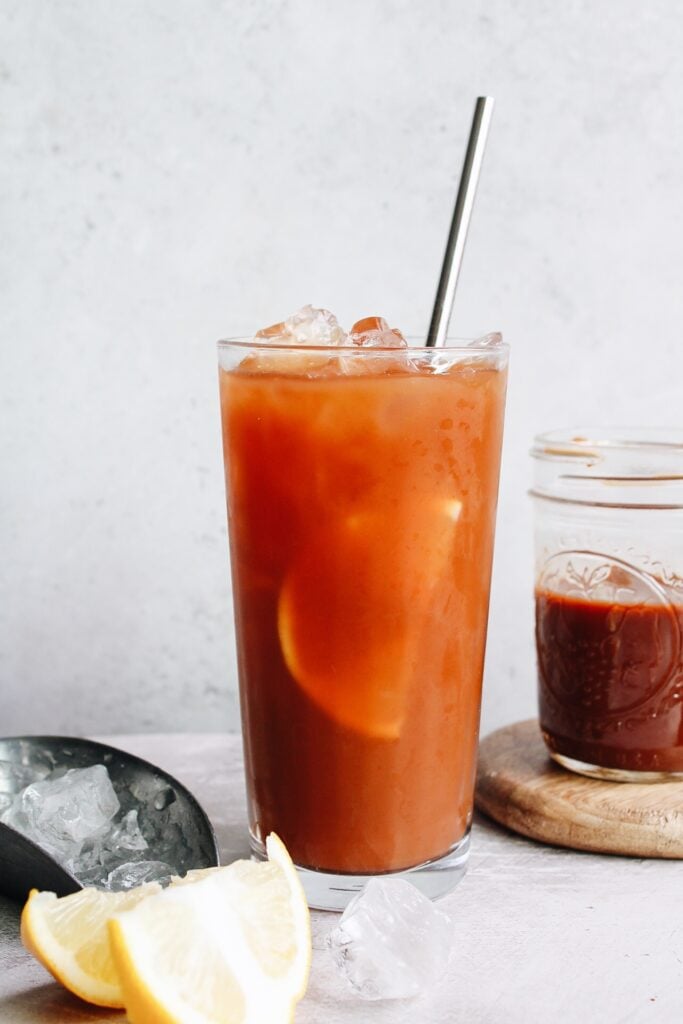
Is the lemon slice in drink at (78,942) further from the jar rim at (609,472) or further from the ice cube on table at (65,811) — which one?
the jar rim at (609,472)

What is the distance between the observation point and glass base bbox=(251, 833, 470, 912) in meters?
1.07

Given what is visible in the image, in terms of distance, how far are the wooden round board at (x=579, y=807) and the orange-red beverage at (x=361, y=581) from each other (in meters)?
0.15

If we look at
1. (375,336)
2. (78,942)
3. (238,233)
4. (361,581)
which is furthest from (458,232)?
(78,942)

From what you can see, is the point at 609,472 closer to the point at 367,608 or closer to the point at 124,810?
the point at 367,608

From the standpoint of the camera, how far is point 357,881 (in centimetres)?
107

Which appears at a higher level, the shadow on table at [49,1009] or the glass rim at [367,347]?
the glass rim at [367,347]

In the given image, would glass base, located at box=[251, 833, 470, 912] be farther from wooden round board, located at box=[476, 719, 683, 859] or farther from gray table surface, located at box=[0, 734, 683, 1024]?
wooden round board, located at box=[476, 719, 683, 859]

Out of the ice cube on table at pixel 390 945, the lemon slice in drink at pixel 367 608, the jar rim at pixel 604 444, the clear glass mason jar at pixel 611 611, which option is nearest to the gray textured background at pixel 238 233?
the jar rim at pixel 604 444

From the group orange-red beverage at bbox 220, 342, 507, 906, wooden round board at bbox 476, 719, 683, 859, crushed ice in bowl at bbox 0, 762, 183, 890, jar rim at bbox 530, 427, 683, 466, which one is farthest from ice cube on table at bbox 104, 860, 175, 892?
jar rim at bbox 530, 427, 683, 466

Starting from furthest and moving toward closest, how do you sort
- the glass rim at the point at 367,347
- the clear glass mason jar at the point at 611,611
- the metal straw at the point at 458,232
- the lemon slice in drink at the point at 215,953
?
the clear glass mason jar at the point at 611,611 → the metal straw at the point at 458,232 → the glass rim at the point at 367,347 → the lemon slice in drink at the point at 215,953

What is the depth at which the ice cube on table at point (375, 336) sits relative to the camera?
1021 mm

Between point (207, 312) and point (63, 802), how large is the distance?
74 cm

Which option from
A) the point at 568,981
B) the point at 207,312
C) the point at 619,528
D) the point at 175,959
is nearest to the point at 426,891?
the point at 568,981

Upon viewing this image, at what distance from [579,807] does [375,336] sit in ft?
1.79
